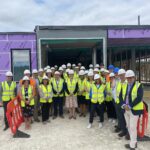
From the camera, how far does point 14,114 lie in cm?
701

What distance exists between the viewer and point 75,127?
24.1ft

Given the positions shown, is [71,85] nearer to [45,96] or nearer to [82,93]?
[82,93]

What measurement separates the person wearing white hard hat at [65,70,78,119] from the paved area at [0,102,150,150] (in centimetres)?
76

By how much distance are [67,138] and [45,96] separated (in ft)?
6.13

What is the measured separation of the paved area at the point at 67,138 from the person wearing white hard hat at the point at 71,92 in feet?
2.50

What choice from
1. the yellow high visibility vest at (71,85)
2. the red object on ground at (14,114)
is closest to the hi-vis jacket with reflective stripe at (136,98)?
the yellow high visibility vest at (71,85)

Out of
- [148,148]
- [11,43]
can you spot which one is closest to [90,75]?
[148,148]

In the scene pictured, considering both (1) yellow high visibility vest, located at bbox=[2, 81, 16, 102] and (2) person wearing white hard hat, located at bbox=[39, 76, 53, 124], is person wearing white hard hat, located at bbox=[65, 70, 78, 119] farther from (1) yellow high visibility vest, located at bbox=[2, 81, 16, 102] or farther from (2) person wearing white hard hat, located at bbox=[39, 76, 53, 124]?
(1) yellow high visibility vest, located at bbox=[2, 81, 16, 102]

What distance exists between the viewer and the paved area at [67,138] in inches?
226

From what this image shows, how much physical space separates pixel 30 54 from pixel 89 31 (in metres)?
2.81

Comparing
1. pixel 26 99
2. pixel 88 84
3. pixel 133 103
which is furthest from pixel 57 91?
pixel 133 103

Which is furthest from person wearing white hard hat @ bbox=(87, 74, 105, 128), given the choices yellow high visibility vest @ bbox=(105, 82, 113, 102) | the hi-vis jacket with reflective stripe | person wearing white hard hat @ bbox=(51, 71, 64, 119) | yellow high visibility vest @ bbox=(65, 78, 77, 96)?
the hi-vis jacket with reflective stripe

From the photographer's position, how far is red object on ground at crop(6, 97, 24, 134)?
21.7 feet

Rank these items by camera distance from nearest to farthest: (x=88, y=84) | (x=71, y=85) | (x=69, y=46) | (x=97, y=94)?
(x=97, y=94) < (x=88, y=84) < (x=71, y=85) < (x=69, y=46)
